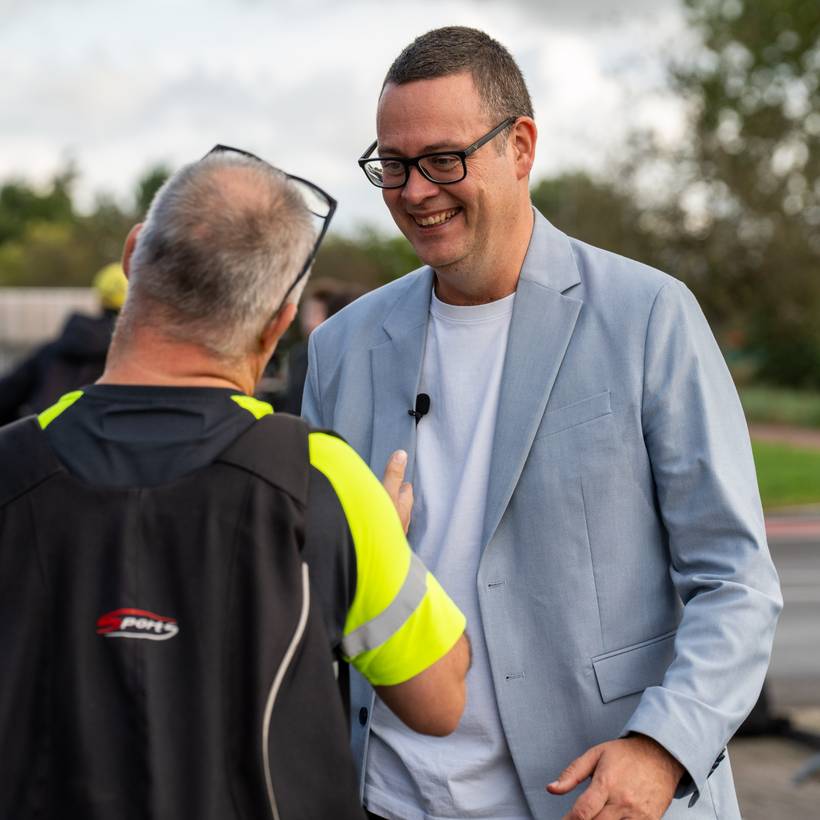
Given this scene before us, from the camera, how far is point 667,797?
236 cm

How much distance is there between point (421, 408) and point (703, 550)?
0.68 metres

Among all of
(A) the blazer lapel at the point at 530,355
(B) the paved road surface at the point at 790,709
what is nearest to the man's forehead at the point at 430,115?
(A) the blazer lapel at the point at 530,355

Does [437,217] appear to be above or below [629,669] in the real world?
above

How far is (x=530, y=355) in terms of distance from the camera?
2697 millimetres

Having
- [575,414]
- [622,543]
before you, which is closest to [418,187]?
[575,414]

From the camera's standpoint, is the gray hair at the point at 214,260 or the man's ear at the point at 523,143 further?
the man's ear at the point at 523,143

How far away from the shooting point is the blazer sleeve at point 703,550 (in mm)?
2389

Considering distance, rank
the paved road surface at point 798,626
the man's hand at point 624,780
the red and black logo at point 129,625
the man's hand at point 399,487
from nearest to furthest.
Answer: the red and black logo at point 129,625, the man's hand at point 399,487, the man's hand at point 624,780, the paved road surface at point 798,626

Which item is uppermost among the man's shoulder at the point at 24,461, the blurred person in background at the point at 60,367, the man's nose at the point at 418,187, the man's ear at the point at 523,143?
the man's ear at the point at 523,143

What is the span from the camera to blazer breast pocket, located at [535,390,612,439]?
8.47ft

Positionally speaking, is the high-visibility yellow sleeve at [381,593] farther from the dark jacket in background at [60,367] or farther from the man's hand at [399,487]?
the dark jacket in background at [60,367]

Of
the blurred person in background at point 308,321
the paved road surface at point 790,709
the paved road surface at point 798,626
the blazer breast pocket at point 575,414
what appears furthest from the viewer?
the paved road surface at point 798,626

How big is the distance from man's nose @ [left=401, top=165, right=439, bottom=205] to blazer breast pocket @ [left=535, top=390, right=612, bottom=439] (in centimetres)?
52

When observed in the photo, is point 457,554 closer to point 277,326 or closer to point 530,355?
point 530,355
